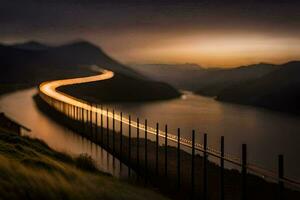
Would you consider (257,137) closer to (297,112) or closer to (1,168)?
(1,168)

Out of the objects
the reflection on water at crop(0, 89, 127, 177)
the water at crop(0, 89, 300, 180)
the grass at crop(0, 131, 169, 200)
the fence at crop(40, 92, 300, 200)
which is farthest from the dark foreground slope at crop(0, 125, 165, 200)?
the water at crop(0, 89, 300, 180)

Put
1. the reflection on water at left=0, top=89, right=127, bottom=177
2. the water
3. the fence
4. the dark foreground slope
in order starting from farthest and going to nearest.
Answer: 1. the water
2. the reflection on water at left=0, top=89, right=127, bottom=177
3. the fence
4. the dark foreground slope

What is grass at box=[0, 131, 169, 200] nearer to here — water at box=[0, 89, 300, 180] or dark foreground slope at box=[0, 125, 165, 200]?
dark foreground slope at box=[0, 125, 165, 200]

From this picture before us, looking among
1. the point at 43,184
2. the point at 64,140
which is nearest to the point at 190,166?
the point at 43,184

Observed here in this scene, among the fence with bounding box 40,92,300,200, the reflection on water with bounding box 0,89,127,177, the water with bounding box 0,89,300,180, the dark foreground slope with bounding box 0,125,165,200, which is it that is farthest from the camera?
the water with bounding box 0,89,300,180

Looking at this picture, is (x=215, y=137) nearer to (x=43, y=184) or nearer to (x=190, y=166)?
(x=190, y=166)

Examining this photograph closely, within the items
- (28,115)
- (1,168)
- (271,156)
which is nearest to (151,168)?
(1,168)

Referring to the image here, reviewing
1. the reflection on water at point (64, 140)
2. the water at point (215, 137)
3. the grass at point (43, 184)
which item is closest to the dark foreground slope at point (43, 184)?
the grass at point (43, 184)

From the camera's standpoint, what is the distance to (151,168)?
33969mm

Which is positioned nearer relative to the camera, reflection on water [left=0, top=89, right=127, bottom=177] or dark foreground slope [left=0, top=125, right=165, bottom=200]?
dark foreground slope [left=0, top=125, right=165, bottom=200]

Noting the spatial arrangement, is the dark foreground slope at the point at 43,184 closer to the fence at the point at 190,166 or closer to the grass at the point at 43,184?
the grass at the point at 43,184

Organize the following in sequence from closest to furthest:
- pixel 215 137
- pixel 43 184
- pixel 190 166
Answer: pixel 43 184 → pixel 190 166 → pixel 215 137

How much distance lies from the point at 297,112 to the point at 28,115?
13754 cm

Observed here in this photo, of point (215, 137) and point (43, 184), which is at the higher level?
point (43, 184)
